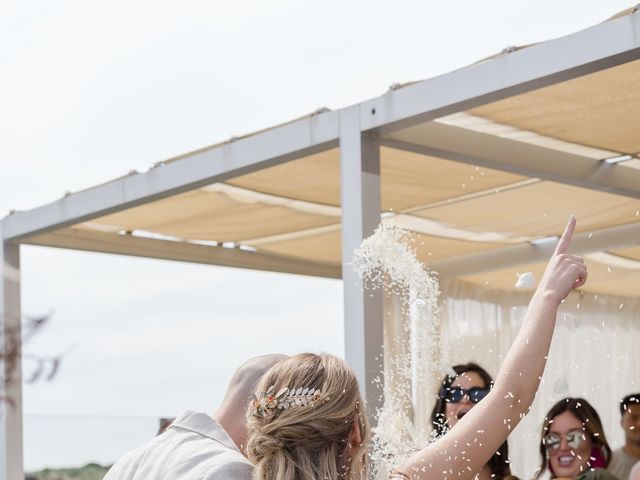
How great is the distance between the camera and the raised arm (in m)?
2.30

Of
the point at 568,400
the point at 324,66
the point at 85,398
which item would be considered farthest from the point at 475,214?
the point at 85,398

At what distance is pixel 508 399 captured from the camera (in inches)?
91.8

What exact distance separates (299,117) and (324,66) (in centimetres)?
873

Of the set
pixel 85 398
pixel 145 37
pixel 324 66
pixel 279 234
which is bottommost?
pixel 85 398

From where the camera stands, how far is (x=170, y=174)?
545cm

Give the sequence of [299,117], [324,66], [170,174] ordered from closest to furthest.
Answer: [299,117] < [170,174] < [324,66]

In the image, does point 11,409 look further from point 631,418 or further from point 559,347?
point 631,418

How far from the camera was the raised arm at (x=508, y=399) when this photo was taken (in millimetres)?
2299

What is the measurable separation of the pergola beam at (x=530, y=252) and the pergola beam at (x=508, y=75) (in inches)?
90.6

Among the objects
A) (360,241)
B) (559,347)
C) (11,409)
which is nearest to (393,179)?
(360,241)

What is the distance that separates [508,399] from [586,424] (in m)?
3.36

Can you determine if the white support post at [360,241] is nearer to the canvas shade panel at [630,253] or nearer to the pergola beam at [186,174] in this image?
the pergola beam at [186,174]

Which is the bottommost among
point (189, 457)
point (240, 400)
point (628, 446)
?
point (628, 446)

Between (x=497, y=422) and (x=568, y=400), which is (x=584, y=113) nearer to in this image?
(x=568, y=400)
